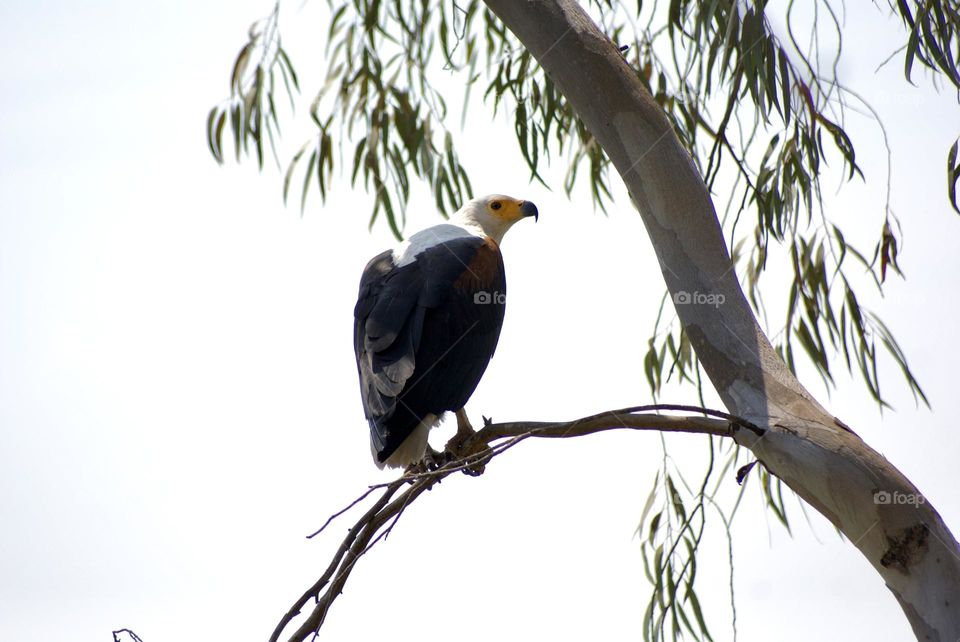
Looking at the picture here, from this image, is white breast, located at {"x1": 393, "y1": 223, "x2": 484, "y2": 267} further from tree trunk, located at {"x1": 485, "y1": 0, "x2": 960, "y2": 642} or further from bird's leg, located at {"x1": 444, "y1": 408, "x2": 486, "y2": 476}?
tree trunk, located at {"x1": 485, "y1": 0, "x2": 960, "y2": 642}

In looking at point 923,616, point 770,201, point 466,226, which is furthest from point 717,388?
point 466,226

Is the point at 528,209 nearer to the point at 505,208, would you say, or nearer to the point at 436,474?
the point at 505,208

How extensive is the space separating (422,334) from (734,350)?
0.92 m

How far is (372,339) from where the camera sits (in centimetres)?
245

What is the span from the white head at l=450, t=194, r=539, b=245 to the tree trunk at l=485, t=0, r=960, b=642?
3.90ft

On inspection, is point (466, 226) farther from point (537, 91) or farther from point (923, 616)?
point (923, 616)

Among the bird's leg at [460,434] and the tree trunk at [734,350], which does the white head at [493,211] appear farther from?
the tree trunk at [734,350]

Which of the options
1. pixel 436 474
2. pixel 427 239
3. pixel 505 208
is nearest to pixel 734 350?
pixel 436 474

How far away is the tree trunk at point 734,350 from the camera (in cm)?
156

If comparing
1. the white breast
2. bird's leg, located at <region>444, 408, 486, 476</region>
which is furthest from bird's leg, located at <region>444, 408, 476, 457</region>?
the white breast

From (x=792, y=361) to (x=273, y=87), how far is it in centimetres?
192

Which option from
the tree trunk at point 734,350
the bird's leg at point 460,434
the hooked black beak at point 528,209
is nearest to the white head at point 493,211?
the hooked black beak at point 528,209

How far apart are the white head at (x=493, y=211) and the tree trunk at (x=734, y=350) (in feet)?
3.90

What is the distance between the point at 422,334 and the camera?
96.2 inches
